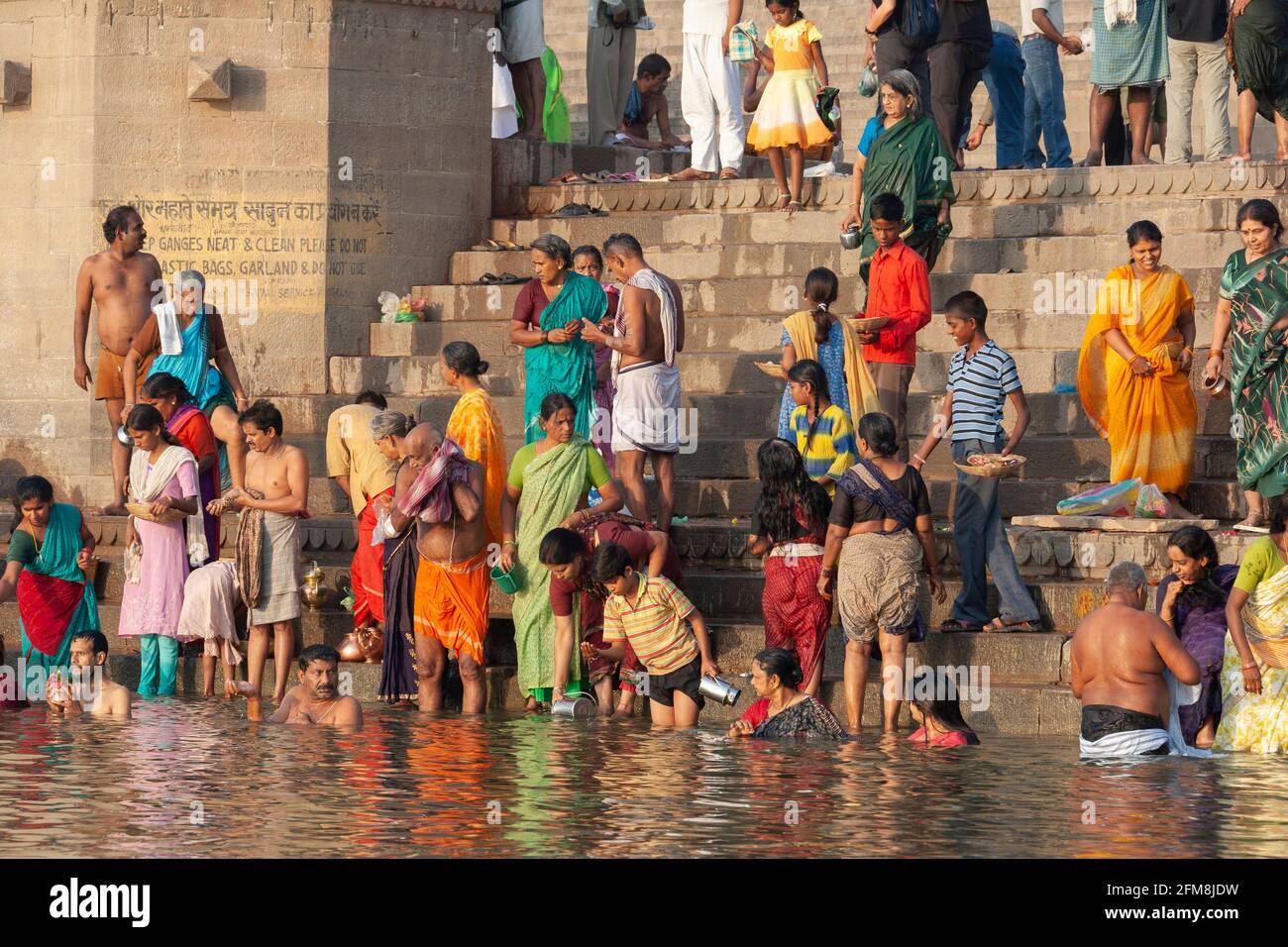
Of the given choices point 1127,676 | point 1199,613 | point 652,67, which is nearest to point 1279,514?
point 1199,613

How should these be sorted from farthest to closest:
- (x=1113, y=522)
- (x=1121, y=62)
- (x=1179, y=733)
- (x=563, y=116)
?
(x=563, y=116) < (x=1121, y=62) < (x=1113, y=522) < (x=1179, y=733)

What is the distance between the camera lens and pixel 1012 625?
11.3 meters

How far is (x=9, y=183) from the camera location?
15039 mm

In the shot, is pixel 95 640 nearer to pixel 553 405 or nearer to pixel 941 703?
pixel 553 405

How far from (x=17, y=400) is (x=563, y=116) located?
20.7 feet

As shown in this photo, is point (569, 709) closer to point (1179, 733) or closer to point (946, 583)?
point (946, 583)

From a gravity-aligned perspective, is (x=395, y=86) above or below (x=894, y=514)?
above

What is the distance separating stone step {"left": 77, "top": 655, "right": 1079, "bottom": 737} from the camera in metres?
10.7

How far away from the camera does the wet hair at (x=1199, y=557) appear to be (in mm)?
10391

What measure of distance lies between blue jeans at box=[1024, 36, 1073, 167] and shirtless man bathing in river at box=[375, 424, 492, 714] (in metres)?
6.37

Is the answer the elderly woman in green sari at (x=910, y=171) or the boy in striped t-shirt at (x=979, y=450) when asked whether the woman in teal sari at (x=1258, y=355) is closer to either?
the boy in striped t-shirt at (x=979, y=450)

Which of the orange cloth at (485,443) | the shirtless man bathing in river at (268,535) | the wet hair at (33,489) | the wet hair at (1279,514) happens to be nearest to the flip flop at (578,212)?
the orange cloth at (485,443)

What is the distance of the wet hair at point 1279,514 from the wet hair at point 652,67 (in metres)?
9.29

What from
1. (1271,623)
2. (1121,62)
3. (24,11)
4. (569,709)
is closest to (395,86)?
(24,11)
